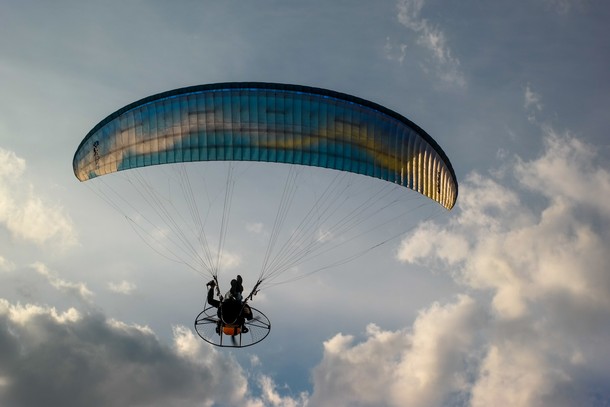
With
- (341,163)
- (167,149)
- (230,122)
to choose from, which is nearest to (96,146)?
(167,149)

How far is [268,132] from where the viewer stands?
25.2 m

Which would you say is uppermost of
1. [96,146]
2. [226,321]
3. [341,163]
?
[96,146]

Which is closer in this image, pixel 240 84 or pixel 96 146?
pixel 240 84

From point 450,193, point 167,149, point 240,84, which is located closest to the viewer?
point 240,84

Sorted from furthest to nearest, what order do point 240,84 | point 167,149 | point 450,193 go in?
1. point 450,193
2. point 167,149
3. point 240,84

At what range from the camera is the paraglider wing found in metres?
24.5

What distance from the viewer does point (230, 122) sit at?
24984 millimetres

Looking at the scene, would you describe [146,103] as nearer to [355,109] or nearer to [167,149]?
[167,149]

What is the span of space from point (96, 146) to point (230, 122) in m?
5.53

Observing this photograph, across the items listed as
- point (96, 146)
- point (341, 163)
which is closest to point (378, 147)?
point (341, 163)

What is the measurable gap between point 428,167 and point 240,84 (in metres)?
7.76

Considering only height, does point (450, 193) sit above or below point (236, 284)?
above

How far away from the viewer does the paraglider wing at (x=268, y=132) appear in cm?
2455

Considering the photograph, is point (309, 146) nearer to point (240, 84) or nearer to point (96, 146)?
point (240, 84)
